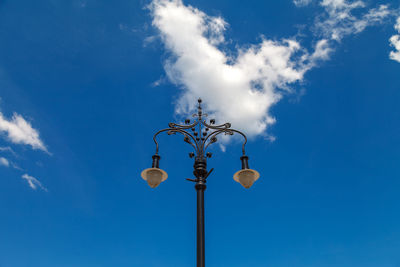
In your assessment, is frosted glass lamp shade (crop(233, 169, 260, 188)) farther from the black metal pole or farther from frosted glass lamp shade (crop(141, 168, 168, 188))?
frosted glass lamp shade (crop(141, 168, 168, 188))

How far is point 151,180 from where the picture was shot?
664cm

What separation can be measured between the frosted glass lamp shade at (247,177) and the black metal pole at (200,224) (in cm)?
118

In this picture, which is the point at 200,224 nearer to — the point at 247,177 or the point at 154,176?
the point at 154,176

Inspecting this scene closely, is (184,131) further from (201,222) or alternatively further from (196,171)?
(201,222)

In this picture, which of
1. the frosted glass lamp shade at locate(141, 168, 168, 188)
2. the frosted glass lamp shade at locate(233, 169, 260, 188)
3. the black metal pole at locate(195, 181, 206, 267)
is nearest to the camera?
the black metal pole at locate(195, 181, 206, 267)

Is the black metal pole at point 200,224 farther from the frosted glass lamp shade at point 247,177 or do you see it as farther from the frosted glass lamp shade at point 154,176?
the frosted glass lamp shade at point 247,177

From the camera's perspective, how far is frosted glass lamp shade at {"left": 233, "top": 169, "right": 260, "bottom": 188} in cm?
→ 693

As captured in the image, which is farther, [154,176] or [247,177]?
[247,177]

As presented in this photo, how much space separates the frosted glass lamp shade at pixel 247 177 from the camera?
6.93m

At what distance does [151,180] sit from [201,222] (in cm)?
174

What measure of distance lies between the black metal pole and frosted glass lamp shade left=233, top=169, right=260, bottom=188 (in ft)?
3.87

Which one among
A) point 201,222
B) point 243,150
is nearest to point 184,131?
point 243,150

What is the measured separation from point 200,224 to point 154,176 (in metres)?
1.76

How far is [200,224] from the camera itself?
5.56 m
